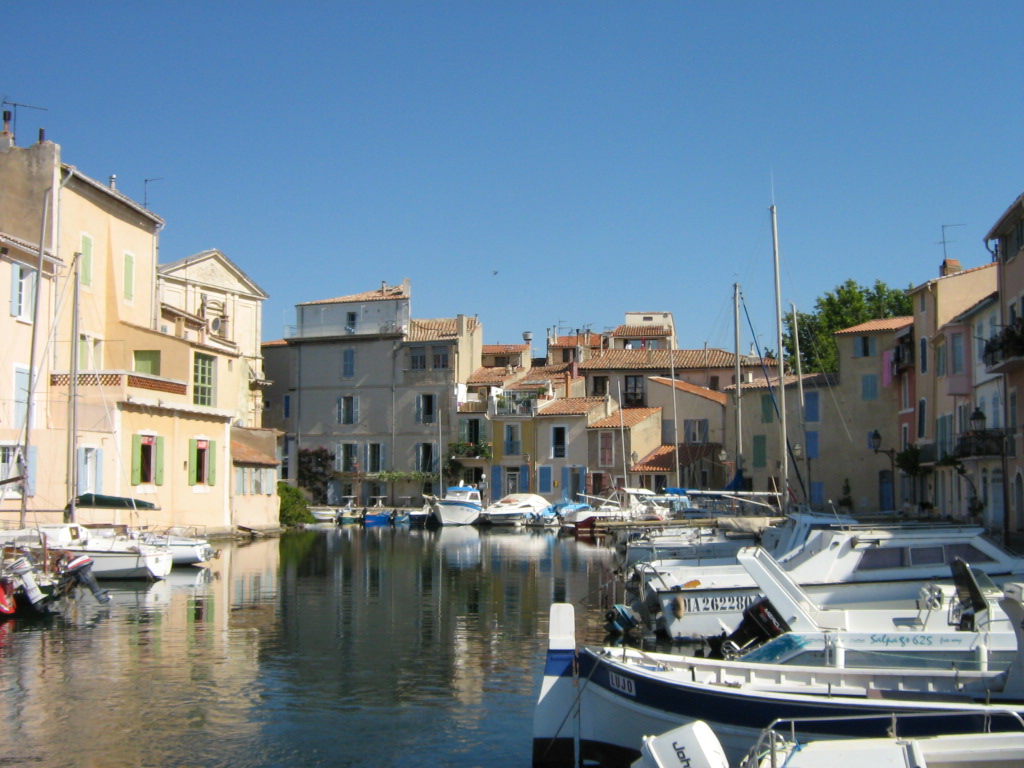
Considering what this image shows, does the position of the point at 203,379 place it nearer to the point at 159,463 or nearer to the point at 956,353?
the point at 159,463

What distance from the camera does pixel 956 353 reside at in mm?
39094

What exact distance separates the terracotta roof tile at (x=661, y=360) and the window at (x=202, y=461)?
35.1 meters

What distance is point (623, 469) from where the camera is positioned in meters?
65.9

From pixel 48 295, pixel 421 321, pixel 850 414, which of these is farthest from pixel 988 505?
pixel 421 321

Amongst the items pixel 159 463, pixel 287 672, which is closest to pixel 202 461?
pixel 159 463

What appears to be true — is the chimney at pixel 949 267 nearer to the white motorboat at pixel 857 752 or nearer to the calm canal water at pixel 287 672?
the calm canal water at pixel 287 672

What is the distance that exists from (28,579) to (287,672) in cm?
820

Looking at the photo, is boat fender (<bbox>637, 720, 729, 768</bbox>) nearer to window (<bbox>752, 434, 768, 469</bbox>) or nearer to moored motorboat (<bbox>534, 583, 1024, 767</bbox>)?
moored motorboat (<bbox>534, 583, 1024, 767</bbox>)

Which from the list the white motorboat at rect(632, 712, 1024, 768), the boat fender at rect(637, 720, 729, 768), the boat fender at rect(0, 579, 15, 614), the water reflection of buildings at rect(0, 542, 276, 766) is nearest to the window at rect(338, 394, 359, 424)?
the water reflection of buildings at rect(0, 542, 276, 766)

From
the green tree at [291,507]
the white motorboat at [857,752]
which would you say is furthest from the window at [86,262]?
the white motorboat at [857,752]

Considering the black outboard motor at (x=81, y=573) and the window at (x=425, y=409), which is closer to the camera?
the black outboard motor at (x=81, y=573)

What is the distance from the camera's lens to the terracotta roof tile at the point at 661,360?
72750mm

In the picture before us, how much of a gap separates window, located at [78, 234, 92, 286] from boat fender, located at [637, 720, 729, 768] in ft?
109

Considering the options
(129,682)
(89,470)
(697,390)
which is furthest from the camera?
(697,390)
